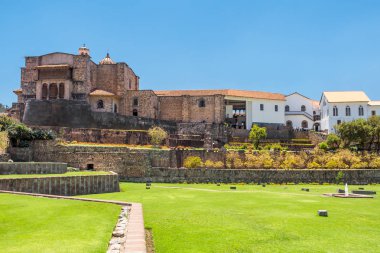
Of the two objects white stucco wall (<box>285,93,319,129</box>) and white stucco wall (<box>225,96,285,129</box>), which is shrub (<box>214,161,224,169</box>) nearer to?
white stucco wall (<box>225,96,285,129</box>)

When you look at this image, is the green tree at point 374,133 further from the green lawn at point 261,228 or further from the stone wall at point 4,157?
Result: the stone wall at point 4,157

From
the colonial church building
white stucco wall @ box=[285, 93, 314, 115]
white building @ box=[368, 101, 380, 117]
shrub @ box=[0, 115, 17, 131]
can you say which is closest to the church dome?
the colonial church building

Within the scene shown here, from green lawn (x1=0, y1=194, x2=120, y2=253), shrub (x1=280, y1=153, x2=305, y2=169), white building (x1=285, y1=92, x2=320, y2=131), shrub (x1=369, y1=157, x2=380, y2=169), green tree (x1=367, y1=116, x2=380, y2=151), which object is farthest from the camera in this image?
white building (x1=285, y1=92, x2=320, y2=131)

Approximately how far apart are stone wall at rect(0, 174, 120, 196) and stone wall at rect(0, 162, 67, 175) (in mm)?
4643

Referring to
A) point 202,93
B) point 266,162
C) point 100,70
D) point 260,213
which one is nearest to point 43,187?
point 260,213

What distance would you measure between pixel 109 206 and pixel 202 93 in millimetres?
48914

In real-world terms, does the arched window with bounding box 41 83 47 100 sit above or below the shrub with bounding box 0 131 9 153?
above

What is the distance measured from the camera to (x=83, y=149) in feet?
115

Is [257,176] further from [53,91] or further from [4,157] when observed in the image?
[53,91]

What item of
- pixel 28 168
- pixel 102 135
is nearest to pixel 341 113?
pixel 102 135

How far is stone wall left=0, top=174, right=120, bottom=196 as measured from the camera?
60.7 ft

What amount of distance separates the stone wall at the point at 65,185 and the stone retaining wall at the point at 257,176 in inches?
378

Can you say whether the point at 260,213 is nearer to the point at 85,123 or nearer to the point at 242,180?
the point at 242,180

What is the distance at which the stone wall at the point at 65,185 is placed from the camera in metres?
18.5
